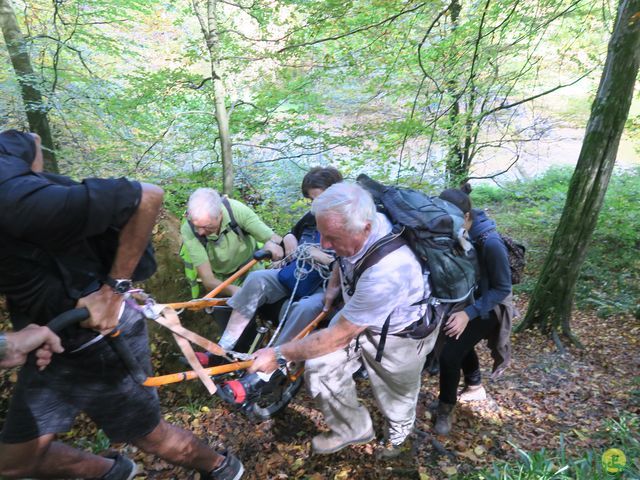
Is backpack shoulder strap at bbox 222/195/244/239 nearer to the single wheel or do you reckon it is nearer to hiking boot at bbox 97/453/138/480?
the single wheel

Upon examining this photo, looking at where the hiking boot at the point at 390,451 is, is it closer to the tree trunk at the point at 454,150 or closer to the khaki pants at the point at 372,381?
the khaki pants at the point at 372,381

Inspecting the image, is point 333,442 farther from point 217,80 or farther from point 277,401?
point 217,80

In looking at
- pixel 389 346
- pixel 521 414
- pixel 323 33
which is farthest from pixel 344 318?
pixel 323 33

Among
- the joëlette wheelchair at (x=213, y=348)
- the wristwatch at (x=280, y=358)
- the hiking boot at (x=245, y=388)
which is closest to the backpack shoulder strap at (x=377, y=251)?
the wristwatch at (x=280, y=358)

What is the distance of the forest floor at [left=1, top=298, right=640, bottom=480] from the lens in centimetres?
295

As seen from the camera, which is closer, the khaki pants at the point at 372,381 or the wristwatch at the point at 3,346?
the wristwatch at the point at 3,346

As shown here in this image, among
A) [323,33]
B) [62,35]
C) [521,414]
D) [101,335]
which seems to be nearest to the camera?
[101,335]

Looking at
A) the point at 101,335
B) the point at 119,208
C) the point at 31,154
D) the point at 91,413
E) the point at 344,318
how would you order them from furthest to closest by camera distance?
the point at 344,318 → the point at 91,413 → the point at 101,335 → the point at 31,154 → the point at 119,208

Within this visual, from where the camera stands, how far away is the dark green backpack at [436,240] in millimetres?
2385

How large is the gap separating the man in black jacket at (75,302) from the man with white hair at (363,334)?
2.48 ft

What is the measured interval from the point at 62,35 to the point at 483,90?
7706 mm

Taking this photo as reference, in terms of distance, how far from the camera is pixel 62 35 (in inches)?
248

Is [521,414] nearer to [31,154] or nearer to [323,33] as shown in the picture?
[31,154]

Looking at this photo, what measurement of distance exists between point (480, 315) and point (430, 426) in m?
1.19
